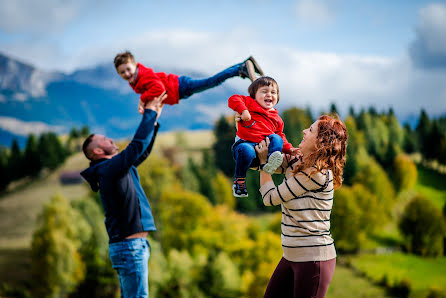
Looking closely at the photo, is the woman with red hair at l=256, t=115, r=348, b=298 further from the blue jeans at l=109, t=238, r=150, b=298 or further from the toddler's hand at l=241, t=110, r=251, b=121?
the blue jeans at l=109, t=238, r=150, b=298

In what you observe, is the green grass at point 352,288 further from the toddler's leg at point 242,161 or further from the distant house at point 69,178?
the distant house at point 69,178

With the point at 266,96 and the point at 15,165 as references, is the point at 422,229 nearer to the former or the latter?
the point at 266,96

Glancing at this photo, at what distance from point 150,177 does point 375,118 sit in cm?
7143

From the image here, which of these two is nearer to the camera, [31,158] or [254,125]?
[254,125]

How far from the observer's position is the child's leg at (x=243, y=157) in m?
4.54

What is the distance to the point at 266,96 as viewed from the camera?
15.6ft

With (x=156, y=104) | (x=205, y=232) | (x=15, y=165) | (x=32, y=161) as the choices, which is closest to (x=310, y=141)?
(x=156, y=104)

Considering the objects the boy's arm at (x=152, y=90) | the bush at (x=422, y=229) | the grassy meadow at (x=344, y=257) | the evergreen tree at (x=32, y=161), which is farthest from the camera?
the evergreen tree at (x=32, y=161)

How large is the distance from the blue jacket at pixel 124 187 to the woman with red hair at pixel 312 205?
1.62 metres

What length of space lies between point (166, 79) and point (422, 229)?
6696 centimetres

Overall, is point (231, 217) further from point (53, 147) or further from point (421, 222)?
point (53, 147)

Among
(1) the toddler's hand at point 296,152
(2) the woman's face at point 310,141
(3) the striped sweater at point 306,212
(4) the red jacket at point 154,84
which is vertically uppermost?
(4) the red jacket at point 154,84

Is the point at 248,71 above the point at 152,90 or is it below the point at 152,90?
above

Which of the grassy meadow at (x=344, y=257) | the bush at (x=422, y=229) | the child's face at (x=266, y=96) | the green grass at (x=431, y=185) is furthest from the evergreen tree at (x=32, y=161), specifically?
the child's face at (x=266, y=96)
